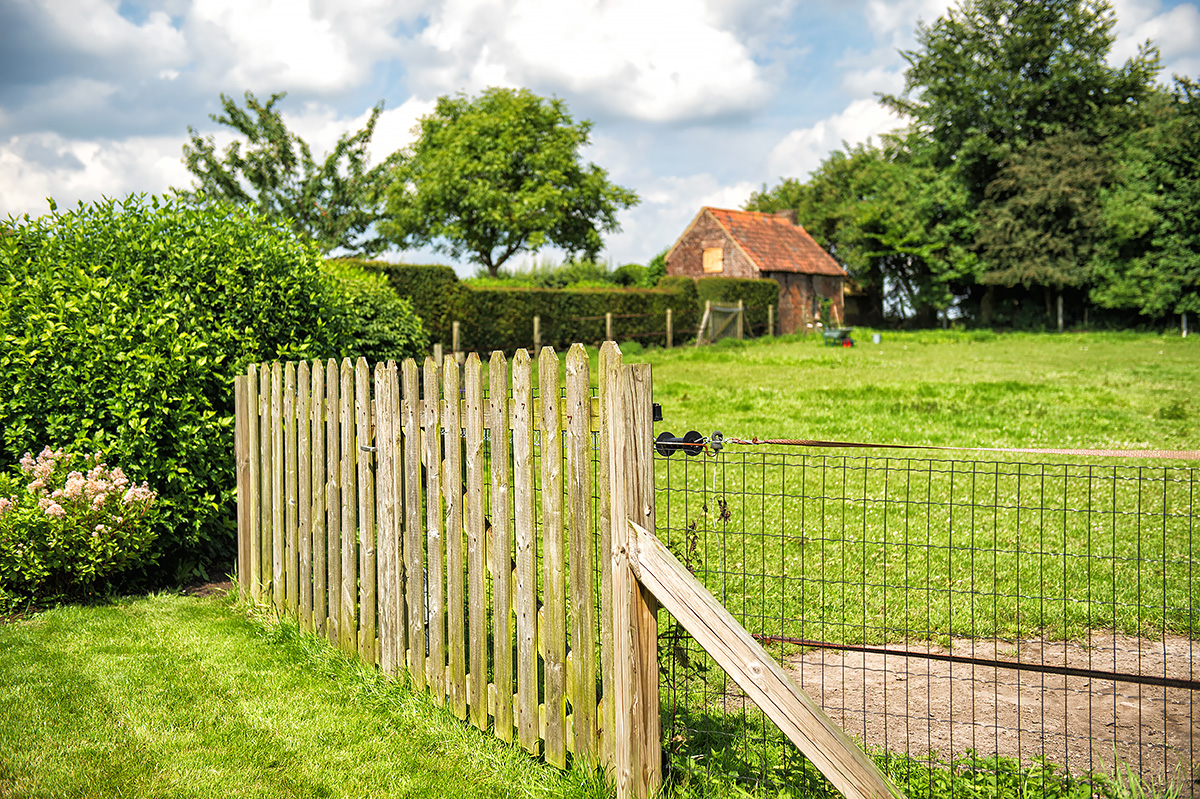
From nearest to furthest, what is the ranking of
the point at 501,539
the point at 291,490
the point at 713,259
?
the point at 501,539 → the point at 291,490 → the point at 713,259

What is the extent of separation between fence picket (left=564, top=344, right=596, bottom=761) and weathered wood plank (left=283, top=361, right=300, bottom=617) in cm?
253

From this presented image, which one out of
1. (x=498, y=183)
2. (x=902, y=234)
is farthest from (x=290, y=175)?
(x=902, y=234)

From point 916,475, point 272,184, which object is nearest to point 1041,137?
point 272,184

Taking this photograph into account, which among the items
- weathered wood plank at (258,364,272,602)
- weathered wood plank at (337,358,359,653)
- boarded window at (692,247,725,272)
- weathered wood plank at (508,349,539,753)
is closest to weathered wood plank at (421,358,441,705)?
weathered wood plank at (508,349,539,753)

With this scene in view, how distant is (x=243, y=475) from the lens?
589 cm

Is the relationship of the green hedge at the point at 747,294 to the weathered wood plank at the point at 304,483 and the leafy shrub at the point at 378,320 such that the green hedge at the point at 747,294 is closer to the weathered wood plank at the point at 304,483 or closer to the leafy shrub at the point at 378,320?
the leafy shrub at the point at 378,320

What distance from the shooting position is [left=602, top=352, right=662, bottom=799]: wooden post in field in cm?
303

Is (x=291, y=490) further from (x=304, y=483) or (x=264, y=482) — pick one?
(x=264, y=482)

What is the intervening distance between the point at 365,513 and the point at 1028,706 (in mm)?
3425

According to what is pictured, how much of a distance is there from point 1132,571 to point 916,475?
10.4ft

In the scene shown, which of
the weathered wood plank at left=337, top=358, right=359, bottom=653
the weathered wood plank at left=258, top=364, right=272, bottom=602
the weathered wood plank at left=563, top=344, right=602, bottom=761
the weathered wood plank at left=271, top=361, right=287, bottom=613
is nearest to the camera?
the weathered wood plank at left=563, top=344, right=602, bottom=761

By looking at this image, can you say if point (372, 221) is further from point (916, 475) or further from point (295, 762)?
point (295, 762)

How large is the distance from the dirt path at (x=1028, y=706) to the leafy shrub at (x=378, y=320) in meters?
5.54

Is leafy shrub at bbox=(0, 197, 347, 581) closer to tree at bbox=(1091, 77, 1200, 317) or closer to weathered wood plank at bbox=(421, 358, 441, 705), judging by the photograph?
weathered wood plank at bbox=(421, 358, 441, 705)
